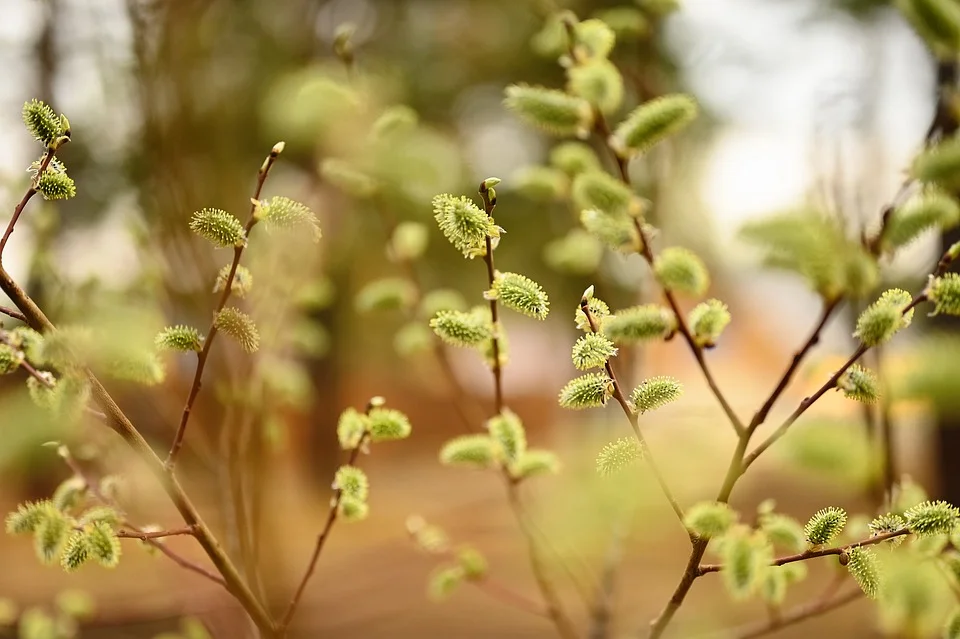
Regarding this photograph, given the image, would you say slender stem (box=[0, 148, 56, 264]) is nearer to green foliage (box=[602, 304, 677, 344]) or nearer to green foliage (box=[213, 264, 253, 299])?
green foliage (box=[213, 264, 253, 299])

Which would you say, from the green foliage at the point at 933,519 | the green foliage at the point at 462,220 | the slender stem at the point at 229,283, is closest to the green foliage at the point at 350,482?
the slender stem at the point at 229,283

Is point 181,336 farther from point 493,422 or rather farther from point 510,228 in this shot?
point 510,228

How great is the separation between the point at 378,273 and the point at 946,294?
4481 millimetres

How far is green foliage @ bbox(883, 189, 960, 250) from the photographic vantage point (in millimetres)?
534

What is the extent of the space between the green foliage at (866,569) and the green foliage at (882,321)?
0.56 ft

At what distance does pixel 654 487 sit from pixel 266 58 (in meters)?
3.52

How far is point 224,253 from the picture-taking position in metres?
1.51

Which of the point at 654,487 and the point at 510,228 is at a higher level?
the point at 510,228

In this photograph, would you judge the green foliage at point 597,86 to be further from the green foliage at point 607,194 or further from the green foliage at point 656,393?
the green foliage at point 656,393

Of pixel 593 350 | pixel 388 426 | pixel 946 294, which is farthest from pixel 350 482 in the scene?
pixel 946 294

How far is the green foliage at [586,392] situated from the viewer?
570mm

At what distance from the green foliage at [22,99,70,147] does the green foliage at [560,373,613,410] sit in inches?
16.9

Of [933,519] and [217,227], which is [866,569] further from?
[217,227]

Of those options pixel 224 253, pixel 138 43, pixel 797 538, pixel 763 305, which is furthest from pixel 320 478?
pixel 797 538
